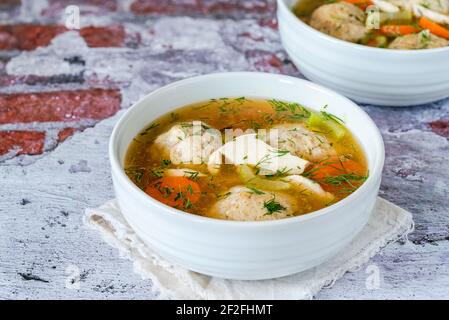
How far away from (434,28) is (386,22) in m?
0.14

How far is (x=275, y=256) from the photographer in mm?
1427

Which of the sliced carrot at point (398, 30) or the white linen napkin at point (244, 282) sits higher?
the sliced carrot at point (398, 30)

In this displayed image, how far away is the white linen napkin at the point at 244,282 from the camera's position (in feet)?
4.98

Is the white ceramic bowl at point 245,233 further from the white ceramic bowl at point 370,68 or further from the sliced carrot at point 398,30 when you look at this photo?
the sliced carrot at point 398,30

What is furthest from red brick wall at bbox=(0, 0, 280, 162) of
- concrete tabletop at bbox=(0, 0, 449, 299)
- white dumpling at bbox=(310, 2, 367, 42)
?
white dumpling at bbox=(310, 2, 367, 42)

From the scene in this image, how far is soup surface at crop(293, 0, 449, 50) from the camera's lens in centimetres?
214

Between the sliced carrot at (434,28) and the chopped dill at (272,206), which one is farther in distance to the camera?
the sliced carrot at (434,28)

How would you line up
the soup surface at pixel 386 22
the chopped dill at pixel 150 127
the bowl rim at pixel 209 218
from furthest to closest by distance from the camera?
the soup surface at pixel 386 22 → the chopped dill at pixel 150 127 → the bowl rim at pixel 209 218

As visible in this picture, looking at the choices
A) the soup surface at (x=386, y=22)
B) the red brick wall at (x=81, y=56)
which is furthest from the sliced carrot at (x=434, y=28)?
the red brick wall at (x=81, y=56)

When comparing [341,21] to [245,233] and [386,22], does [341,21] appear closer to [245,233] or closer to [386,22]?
[386,22]

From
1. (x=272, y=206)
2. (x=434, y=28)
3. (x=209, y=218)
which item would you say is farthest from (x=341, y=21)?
(x=209, y=218)

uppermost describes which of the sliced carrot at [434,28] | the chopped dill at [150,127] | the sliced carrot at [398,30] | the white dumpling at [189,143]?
the sliced carrot at [434,28]

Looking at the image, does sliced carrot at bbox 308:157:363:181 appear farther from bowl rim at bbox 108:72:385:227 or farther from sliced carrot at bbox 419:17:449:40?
sliced carrot at bbox 419:17:449:40
